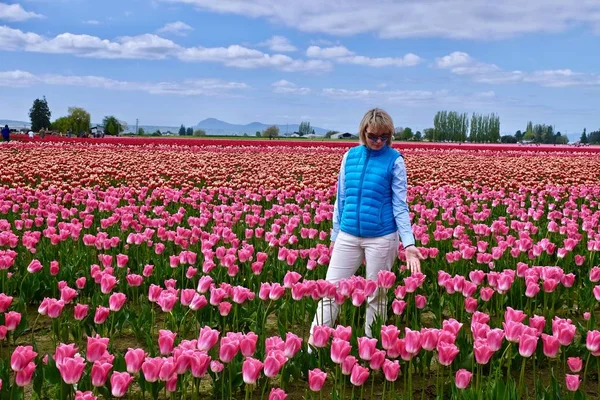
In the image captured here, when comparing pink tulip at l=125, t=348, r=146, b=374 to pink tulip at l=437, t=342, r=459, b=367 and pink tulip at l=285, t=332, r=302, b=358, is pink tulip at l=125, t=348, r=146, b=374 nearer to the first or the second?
pink tulip at l=285, t=332, r=302, b=358

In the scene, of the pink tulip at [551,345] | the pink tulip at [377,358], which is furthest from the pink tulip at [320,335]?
the pink tulip at [551,345]

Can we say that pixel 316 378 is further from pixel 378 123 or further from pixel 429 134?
pixel 429 134

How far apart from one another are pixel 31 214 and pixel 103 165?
8507 millimetres

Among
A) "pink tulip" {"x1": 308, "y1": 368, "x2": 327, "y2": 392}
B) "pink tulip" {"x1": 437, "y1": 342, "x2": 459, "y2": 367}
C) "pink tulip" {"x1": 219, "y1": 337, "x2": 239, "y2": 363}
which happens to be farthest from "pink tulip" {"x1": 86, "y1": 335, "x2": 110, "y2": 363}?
"pink tulip" {"x1": 437, "y1": 342, "x2": 459, "y2": 367}

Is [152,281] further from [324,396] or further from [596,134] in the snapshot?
[596,134]

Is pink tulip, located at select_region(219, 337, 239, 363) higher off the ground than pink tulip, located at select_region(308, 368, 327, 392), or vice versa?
pink tulip, located at select_region(219, 337, 239, 363)

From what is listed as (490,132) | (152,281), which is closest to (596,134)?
(490,132)

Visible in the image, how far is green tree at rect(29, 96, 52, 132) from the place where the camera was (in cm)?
10281

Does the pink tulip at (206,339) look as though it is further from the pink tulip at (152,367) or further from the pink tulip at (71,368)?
the pink tulip at (71,368)

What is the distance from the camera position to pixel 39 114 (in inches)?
4112

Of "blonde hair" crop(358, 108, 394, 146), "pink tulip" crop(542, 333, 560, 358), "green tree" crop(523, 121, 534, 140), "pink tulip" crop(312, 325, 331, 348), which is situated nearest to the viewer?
"pink tulip" crop(542, 333, 560, 358)

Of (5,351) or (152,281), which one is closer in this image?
(5,351)

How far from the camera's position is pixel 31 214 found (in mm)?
8258

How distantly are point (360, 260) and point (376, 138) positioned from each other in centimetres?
94
